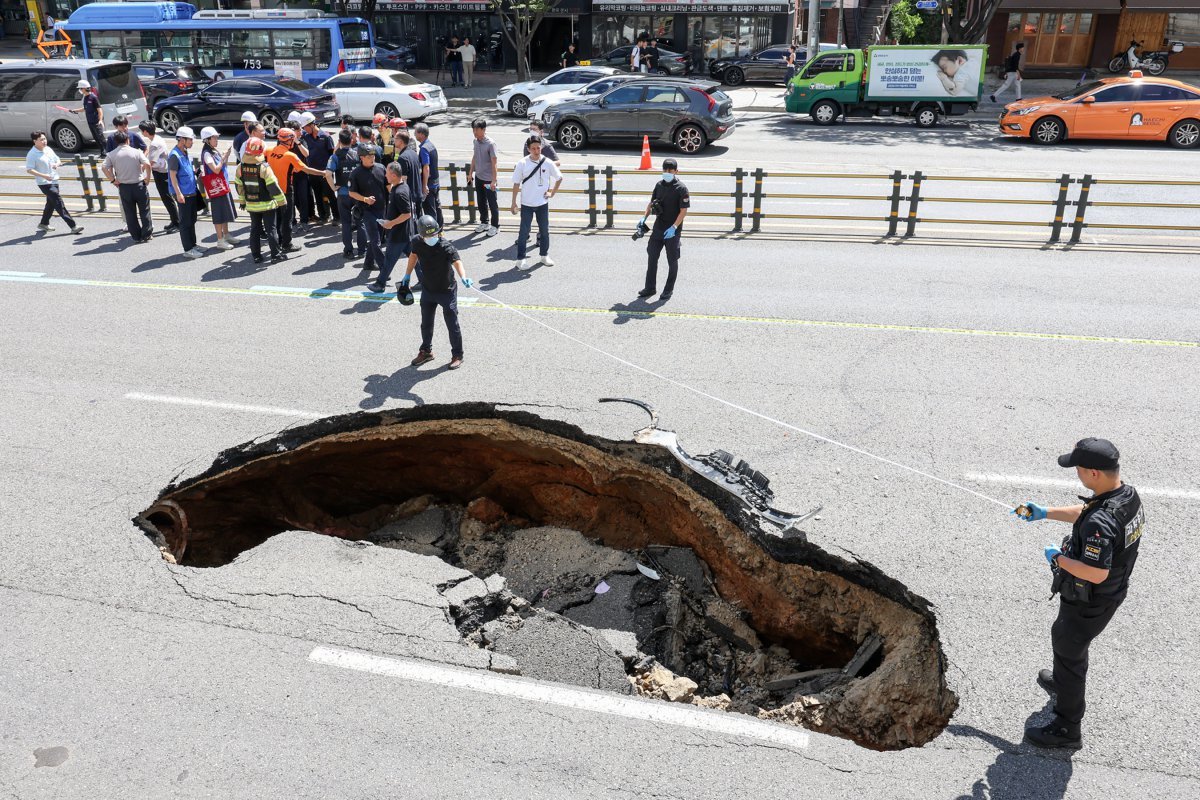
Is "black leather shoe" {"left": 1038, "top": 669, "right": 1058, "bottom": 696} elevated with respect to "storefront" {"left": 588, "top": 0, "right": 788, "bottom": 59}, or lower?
lower

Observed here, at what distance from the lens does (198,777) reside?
448 cm

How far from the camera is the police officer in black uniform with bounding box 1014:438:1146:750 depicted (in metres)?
4.33

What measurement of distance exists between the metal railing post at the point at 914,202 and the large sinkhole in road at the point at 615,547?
28.1 feet

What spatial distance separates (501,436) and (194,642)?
10.2ft

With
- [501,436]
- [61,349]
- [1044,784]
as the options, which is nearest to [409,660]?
[501,436]

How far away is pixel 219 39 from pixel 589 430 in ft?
91.1

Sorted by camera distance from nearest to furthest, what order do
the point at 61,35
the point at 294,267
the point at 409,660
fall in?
the point at 409,660 < the point at 294,267 < the point at 61,35

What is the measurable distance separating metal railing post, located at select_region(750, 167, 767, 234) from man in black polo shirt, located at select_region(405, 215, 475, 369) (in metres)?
6.62

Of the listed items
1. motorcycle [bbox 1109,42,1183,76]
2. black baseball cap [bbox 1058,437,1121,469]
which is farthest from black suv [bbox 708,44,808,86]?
black baseball cap [bbox 1058,437,1121,469]

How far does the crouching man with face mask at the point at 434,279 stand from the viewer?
29.0 ft

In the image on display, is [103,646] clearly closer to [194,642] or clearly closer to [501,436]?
[194,642]

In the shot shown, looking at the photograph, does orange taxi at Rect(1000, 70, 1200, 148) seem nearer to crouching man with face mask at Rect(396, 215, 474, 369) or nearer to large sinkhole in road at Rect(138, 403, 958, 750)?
crouching man with face mask at Rect(396, 215, 474, 369)

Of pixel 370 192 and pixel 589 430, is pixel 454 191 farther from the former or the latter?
pixel 589 430

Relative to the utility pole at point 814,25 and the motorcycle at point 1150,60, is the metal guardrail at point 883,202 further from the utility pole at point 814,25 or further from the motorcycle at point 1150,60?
the motorcycle at point 1150,60
